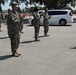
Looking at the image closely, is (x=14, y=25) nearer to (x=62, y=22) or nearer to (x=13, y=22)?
(x=13, y=22)

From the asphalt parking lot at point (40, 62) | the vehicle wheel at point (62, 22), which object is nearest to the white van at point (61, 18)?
the vehicle wheel at point (62, 22)

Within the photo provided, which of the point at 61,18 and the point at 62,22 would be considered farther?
the point at 61,18

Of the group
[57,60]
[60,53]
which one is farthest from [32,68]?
[60,53]

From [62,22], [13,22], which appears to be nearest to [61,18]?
[62,22]

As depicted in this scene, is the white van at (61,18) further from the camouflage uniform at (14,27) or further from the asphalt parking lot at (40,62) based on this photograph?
the camouflage uniform at (14,27)

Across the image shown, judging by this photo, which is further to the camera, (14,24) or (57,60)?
(14,24)

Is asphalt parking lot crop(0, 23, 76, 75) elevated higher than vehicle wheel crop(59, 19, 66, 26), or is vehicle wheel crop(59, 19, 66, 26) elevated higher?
asphalt parking lot crop(0, 23, 76, 75)

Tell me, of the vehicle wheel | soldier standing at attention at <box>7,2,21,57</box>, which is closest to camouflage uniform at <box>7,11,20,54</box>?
soldier standing at attention at <box>7,2,21,57</box>

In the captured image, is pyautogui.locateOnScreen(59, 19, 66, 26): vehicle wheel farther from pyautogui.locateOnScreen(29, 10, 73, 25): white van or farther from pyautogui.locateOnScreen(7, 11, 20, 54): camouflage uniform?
pyautogui.locateOnScreen(7, 11, 20, 54): camouflage uniform

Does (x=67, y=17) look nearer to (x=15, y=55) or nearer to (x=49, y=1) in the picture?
(x=49, y=1)

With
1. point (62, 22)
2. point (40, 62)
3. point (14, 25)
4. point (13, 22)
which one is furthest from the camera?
point (62, 22)

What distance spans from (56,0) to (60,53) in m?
34.7

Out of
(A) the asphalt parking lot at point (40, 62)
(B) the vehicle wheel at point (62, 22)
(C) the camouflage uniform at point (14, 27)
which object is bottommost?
(B) the vehicle wheel at point (62, 22)

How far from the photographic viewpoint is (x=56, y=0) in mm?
46094
